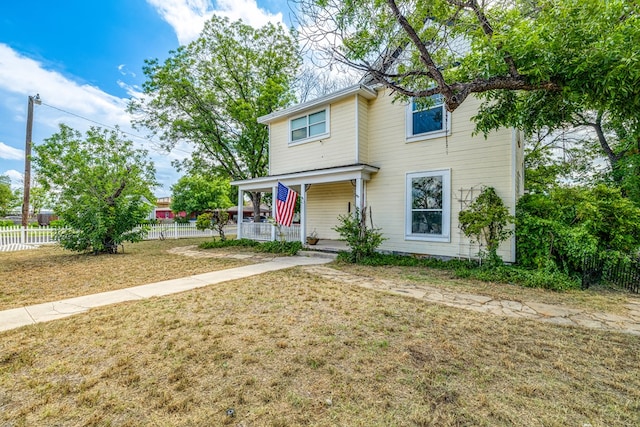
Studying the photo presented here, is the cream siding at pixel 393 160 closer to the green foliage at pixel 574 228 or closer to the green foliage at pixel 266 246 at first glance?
the green foliage at pixel 574 228

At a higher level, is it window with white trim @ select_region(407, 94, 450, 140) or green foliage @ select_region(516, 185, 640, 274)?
window with white trim @ select_region(407, 94, 450, 140)

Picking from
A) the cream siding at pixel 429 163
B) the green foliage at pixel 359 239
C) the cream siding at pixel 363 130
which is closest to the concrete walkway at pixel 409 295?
the green foliage at pixel 359 239

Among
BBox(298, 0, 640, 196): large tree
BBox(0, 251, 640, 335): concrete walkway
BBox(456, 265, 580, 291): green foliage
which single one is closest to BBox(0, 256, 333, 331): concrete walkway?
BBox(0, 251, 640, 335): concrete walkway

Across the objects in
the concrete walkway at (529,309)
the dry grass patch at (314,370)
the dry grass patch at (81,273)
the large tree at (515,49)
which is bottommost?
the dry grass patch at (81,273)

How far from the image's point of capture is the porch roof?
9.23 m

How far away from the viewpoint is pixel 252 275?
6699mm

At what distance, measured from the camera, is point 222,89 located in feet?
50.8

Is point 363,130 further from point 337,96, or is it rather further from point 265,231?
point 265,231

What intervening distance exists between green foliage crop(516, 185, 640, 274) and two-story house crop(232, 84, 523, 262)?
0.55 meters

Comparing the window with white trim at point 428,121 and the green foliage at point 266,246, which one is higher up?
the window with white trim at point 428,121

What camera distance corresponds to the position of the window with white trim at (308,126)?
10.8m

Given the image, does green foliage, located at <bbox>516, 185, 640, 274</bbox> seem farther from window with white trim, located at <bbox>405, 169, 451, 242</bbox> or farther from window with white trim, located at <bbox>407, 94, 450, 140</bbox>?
window with white trim, located at <bbox>407, 94, 450, 140</bbox>

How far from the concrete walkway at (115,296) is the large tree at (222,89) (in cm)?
978

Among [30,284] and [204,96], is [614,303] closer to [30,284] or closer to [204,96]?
[30,284]
